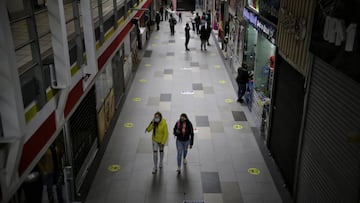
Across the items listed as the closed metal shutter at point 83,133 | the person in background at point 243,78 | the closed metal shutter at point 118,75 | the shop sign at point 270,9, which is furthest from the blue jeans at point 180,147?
the person in background at point 243,78

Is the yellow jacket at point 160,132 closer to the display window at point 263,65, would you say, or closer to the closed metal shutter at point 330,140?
the closed metal shutter at point 330,140

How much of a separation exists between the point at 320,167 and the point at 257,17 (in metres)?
5.89

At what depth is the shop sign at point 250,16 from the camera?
11.0 m

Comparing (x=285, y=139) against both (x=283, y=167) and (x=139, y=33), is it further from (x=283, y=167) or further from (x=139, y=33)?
(x=139, y=33)

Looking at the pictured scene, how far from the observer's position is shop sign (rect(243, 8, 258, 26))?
11016 millimetres

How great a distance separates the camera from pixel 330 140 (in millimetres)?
5559

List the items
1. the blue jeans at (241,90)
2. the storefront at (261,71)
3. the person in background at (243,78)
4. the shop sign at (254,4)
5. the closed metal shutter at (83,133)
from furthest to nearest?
the blue jeans at (241,90) → the person in background at (243,78) → the shop sign at (254,4) → the storefront at (261,71) → the closed metal shutter at (83,133)

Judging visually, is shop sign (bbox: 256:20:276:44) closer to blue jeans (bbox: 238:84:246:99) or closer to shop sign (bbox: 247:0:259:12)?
shop sign (bbox: 247:0:259:12)

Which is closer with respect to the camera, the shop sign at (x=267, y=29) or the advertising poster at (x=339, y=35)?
the advertising poster at (x=339, y=35)

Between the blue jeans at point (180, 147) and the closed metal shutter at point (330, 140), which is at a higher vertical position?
the closed metal shutter at point (330, 140)

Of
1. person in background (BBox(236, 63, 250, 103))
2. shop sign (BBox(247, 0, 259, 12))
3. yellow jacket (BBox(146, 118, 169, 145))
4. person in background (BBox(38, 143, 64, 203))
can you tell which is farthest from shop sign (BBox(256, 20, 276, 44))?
person in background (BBox(38, 143, 64, 203))

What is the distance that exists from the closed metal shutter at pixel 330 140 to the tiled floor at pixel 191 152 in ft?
4.98

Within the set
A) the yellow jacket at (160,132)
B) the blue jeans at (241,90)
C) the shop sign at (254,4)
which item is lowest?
the blue jeans at (241,90)

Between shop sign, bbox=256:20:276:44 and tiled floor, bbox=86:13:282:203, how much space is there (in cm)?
282
